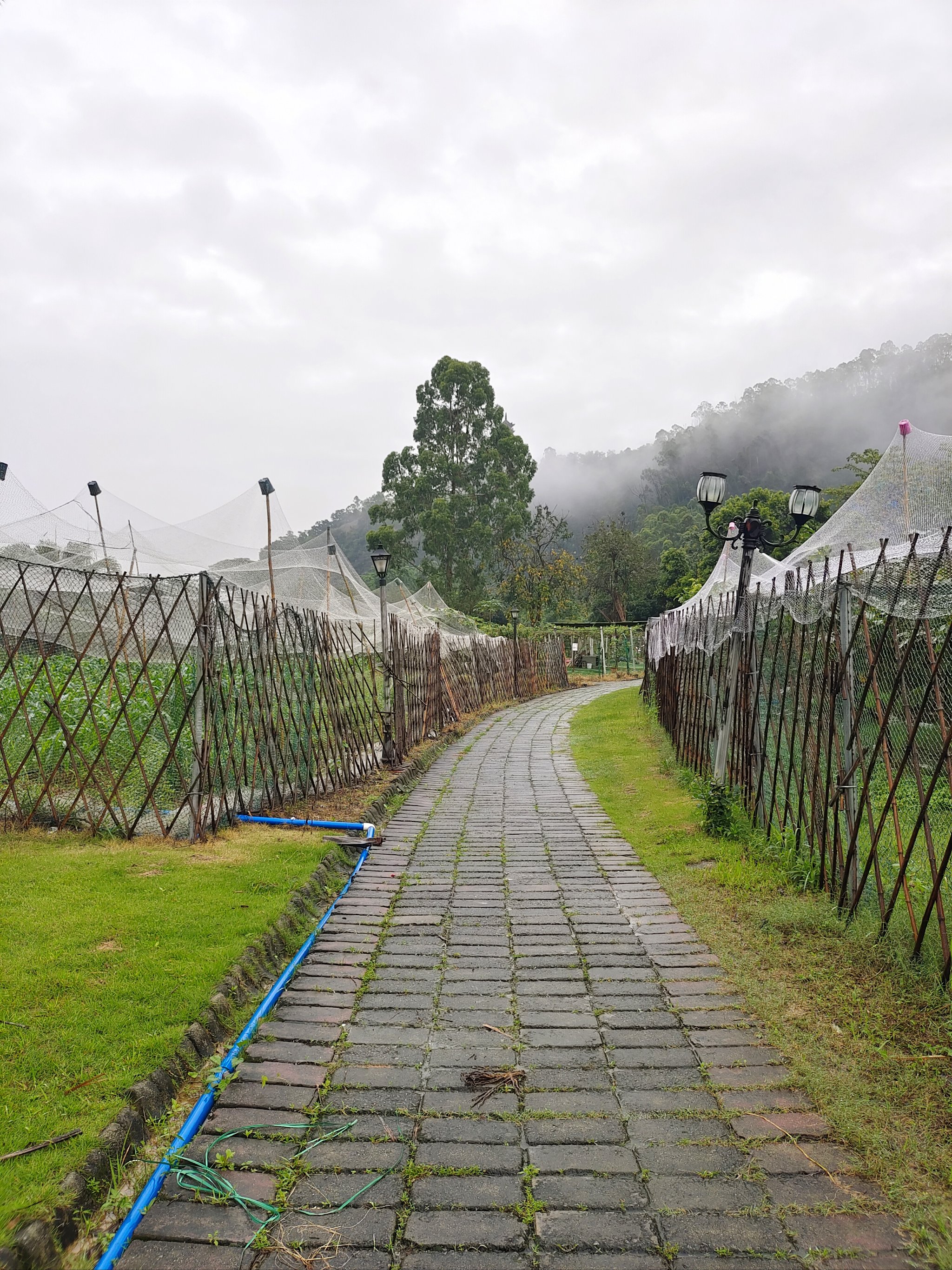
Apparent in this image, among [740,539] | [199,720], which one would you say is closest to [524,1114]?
[199,720]

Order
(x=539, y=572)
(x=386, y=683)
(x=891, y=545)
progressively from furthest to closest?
1. (x=539, y=572)
2. (x=386, y=683)
3. (x=891, y=545)

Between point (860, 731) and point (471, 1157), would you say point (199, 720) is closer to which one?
point (471, 1157)

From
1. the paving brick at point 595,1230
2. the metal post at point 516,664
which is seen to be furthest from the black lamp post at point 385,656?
the metal post at point 516,664

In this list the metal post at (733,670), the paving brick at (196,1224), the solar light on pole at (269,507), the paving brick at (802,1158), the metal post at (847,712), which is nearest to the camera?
the paving brick at (196,1224)

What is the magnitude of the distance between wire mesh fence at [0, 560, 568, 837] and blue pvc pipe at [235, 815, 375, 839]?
0.11 m

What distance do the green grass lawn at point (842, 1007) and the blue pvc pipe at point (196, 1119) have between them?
1672 mm

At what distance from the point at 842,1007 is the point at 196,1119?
208 centimetres

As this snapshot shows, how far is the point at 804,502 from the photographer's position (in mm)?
5055

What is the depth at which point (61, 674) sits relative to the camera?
597cm

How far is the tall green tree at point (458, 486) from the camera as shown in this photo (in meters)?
29.7

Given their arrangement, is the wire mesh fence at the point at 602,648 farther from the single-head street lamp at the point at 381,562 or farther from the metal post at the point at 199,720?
the metal post at the point at 199,720

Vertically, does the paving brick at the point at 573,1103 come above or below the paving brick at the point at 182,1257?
below

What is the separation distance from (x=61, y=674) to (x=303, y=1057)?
438 cm

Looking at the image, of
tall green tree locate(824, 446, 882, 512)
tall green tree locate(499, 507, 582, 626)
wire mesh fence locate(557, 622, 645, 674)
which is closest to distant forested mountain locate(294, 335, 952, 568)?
tall green tree locate(499, 507, 582, 626)
